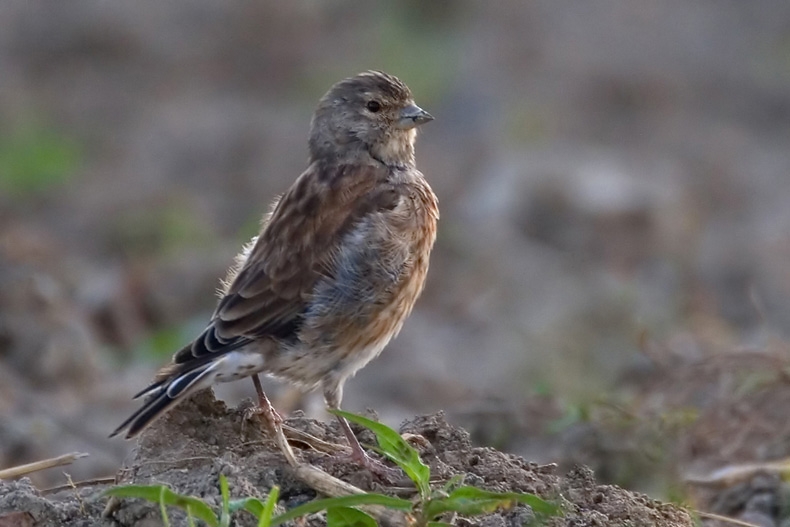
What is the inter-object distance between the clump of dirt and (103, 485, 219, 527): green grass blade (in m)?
0.26

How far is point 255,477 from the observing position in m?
4.41

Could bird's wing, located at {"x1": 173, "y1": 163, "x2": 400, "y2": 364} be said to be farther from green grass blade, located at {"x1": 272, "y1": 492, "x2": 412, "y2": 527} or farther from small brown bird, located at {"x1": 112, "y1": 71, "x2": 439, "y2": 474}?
green grass blade, located at {"x1": 272, "y1": 492, "x2": 412, "y2": 527}

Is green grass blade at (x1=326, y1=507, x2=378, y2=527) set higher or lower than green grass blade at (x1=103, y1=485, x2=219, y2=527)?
higher

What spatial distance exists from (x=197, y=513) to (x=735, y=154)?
10.9 m

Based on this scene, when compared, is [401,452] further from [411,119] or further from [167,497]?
[411,119]

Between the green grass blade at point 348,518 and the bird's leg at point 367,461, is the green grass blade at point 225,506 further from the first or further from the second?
the bird's leg at point 367,461

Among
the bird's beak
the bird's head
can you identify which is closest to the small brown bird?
the bird's head

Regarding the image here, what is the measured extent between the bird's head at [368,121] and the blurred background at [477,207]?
1198 millimetres

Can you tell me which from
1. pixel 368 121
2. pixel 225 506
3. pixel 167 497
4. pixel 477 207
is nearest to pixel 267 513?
pixel 225 506

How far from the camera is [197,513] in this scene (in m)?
3.86

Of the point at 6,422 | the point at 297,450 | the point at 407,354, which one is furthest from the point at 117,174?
the point at 297,450

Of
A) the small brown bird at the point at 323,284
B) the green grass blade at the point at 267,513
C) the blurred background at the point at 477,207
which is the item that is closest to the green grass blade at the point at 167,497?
the green grass blade at the point at 267,513

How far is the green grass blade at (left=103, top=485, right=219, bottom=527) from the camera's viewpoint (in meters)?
3.83

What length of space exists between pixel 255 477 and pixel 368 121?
2.46 metres
